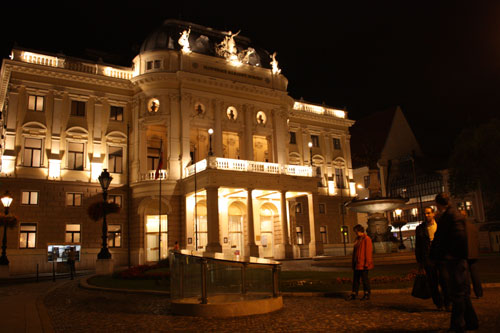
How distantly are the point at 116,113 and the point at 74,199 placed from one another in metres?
8.50

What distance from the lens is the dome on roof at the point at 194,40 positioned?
41.9 m

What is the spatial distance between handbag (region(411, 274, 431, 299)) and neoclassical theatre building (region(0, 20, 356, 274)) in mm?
25365

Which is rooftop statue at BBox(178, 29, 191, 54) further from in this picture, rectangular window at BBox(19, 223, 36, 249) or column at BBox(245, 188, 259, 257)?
rectangular window at BBox(19, 223, 36, 249)

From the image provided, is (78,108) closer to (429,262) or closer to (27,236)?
(27,236)

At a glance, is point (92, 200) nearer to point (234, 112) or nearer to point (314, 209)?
point (234, 112)

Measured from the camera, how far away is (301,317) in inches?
387

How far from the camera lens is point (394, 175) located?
72312 millimetres

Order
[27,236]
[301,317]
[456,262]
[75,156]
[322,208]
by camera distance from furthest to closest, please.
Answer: [322,208], [75,156], [27,236], [301,317], [456,262]

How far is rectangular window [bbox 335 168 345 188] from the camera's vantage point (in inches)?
2076

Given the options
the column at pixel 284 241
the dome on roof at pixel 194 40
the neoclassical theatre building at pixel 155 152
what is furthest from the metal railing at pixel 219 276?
the dome on roof at pixel 194 40

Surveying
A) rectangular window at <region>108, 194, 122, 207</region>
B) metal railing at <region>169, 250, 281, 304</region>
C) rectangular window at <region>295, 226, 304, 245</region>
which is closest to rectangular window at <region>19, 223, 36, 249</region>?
rectangular window at <region>108, 194, 122, 207</region>

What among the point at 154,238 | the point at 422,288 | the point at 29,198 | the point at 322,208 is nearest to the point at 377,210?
A: the point at 422,288

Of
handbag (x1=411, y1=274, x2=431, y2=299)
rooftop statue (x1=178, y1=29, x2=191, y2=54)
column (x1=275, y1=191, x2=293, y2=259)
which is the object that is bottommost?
handbag (x1=411, y1=274, x2=431, y2=299)

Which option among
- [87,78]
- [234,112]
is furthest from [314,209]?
[87,78]
